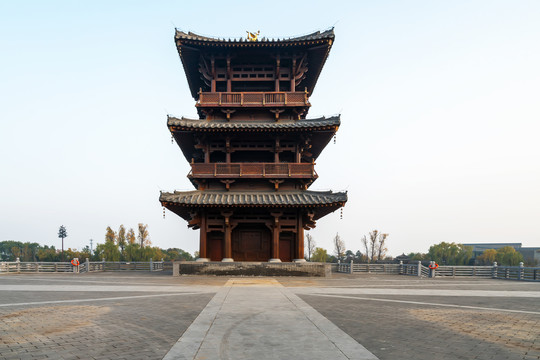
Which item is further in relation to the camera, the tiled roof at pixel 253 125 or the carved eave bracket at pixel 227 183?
the carved eave bracket at pixel 227 183

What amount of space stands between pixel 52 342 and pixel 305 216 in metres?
17.0

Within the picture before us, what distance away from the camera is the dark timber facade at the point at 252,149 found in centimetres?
2111

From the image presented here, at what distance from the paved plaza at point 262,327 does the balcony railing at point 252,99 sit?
1443 cm

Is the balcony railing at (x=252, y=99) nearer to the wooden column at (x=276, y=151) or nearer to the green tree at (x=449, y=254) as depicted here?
the wooden column at (x=276, y=151)

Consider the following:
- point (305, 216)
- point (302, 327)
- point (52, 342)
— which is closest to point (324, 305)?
point (302, 327)

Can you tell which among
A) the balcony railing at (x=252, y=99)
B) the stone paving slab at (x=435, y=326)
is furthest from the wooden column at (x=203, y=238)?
the stone paving slab at (x=435, y=326)

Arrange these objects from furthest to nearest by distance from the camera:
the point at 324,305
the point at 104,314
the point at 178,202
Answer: the point at 178,202, the point at 324,305, the point at 104,314

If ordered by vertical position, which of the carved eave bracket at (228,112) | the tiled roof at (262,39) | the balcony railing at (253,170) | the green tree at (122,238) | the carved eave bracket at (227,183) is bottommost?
the green tree at (122,238)

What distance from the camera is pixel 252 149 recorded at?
2277cm

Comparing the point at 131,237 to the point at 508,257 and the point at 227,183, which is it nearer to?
the point at 227,183

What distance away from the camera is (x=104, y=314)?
28.5 ft

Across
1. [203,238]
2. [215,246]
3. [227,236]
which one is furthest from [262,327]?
[215,246]

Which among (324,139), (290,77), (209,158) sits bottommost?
(209,158)

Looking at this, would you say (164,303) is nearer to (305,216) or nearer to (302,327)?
(302,327)
